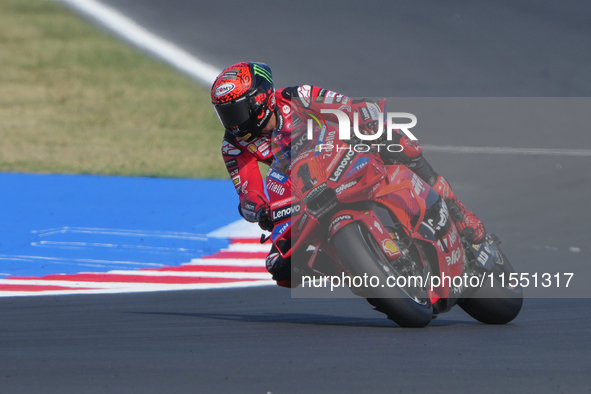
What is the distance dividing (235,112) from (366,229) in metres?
1.10

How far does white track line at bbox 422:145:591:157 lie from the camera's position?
10.8 m

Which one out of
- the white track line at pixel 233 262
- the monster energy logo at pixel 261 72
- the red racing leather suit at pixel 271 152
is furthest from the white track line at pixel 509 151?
the monster energy logo at pixel 261 72

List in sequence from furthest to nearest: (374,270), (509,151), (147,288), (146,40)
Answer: (146,40) < (509,151) < (147,288) < (374,270)

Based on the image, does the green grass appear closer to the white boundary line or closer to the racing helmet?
the white boundary line

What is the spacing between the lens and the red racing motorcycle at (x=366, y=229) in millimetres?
4090

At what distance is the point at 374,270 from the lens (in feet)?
13.1

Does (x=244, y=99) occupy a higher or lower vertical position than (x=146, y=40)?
lower

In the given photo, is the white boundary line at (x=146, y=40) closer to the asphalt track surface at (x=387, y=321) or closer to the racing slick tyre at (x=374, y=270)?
the asphalt track surface at (x=387, y=321)

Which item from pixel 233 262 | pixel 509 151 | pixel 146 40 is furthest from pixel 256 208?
pixel 146 40

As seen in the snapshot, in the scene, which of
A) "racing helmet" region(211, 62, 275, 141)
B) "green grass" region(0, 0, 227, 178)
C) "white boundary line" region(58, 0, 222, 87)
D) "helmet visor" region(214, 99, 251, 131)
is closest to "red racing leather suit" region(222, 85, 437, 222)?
"racing helmet" region(211, 62, 275, 141)

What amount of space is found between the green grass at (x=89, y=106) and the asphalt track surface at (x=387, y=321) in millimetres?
1669

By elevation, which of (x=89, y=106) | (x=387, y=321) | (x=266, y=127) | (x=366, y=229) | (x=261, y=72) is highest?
(x=89, y=106)

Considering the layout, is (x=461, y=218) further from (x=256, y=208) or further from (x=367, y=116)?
(x=256, y=208)

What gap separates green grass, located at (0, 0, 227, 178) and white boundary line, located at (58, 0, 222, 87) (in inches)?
11.3
